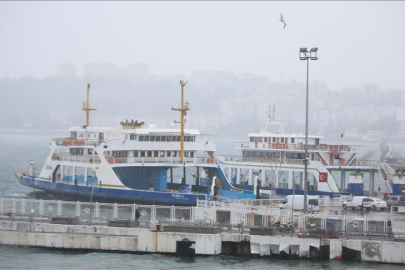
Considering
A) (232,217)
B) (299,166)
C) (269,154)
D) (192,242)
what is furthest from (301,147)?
(192,242)

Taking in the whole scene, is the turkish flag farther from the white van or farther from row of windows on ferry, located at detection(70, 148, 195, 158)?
the white van

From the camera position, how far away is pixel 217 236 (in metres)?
29.5

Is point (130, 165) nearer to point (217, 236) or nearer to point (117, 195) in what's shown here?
point (117, 195)

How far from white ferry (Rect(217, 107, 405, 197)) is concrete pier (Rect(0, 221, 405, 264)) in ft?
54.3

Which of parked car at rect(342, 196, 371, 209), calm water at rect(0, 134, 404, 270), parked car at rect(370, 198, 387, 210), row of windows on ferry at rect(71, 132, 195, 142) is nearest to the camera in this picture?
calm water at rect(0, 134, 404, 270)

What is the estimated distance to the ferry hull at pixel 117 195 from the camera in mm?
44406

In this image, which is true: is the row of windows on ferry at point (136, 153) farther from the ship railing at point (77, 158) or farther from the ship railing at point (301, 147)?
the ship railing at point (301, 147)

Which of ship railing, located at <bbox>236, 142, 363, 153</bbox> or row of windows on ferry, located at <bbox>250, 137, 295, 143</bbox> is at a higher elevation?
row of windows on ferry, located at <bbox>250, 137, 295, 143</bbox>

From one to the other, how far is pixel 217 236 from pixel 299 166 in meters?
21.1

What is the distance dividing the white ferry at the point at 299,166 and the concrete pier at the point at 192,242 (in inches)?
651

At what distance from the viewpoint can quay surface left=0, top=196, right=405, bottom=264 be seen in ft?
93.8

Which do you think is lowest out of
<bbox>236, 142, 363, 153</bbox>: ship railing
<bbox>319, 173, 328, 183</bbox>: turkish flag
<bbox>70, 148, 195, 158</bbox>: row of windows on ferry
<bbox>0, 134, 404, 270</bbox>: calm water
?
<bbox>0, 134, 404, 270</bbox>: calm water

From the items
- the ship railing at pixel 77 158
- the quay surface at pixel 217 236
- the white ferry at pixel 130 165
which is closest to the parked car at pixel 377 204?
the quay surface at pixel 217 236

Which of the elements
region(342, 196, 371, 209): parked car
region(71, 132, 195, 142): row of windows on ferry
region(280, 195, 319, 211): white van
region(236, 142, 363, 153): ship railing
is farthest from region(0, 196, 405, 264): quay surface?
region(236, 142, 363, 153): ship railing
